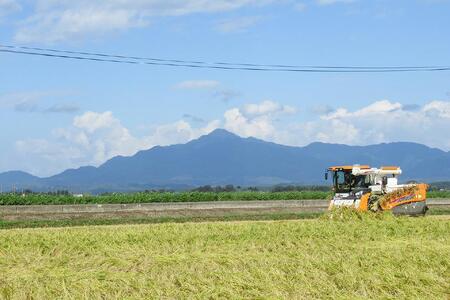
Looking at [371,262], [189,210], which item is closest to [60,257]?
[371,262]

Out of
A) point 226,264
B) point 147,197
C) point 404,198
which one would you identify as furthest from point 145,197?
point 226,264

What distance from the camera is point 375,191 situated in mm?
34438

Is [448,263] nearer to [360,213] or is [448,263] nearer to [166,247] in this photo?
[166,247]

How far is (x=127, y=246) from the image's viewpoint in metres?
19.2

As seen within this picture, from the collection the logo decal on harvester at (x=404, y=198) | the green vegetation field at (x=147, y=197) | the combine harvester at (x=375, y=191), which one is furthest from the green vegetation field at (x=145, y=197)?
the logo decal on harvester at (x=404, y=198)

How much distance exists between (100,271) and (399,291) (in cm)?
601

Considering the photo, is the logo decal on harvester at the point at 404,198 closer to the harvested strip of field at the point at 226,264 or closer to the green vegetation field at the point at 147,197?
the harvested strip of field at the point at 226,264

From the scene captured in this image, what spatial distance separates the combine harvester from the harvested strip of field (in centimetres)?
999

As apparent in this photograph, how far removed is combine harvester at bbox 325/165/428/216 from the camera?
3309 centimetres

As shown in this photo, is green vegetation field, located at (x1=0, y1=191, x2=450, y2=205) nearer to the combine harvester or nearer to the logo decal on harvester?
the combine harvester

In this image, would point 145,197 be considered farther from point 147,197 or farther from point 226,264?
point 226,264

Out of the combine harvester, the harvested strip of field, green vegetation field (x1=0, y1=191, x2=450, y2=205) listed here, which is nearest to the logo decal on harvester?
the combine harvester

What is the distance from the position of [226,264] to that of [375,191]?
20.0 m

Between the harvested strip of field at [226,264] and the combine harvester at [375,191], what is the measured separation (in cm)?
999
